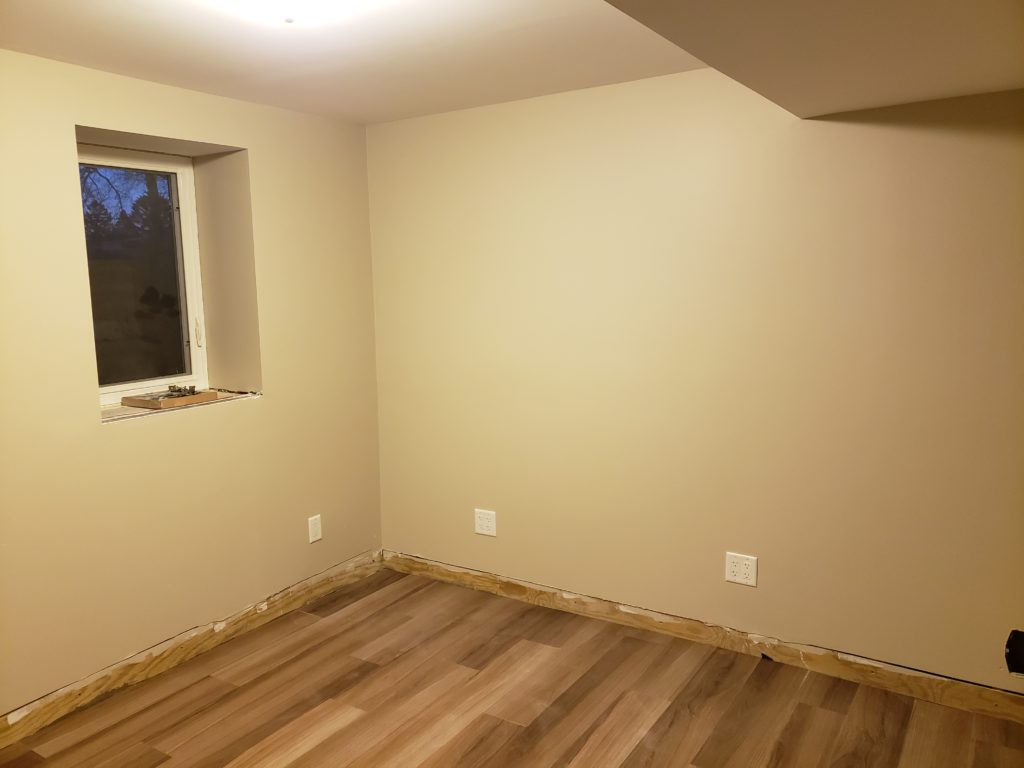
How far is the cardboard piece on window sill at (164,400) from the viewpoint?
112 inches

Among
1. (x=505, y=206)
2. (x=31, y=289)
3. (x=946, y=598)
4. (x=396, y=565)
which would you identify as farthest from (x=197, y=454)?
(x=946, y=598)

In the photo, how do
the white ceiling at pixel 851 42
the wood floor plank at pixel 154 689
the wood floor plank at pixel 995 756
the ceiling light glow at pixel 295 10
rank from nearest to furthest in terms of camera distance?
the white ceiling at pixel 851 42
the ceiling light glow at pixel 295 10
the wood floor plank at pixel 995 756
the wood floor plank at pixel 154 689

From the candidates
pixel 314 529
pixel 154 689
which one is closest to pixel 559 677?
pixel 314 529

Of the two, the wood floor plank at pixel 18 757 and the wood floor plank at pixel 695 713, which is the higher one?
the wood floor plank at pixel 695 713

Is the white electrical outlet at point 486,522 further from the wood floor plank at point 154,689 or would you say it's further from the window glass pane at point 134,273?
the window glass pane at point 134,273

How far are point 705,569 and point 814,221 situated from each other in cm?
128

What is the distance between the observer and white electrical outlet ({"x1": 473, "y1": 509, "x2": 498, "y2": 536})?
3447mm

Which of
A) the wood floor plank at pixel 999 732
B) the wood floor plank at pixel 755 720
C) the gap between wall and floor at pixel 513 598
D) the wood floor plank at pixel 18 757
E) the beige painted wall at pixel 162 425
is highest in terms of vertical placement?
the beige painted wall at pixel 162 425

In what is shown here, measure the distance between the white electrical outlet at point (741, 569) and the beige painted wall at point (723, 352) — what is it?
1.3 inches

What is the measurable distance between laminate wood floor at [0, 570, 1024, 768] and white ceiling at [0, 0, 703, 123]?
2051 millimetres

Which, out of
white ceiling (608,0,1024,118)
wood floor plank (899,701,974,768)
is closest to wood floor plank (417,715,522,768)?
wood floor plank (899,701,974,768)

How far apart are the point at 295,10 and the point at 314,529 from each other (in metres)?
2.13

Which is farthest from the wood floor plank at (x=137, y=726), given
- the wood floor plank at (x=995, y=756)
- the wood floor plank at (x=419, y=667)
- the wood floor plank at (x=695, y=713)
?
the wood floor plank at (x=995, y=756)

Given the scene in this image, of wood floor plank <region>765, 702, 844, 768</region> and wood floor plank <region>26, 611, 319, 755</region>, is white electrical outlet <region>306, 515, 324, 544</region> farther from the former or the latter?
wood floor plank <region>765, 702, 844, 768</region>
